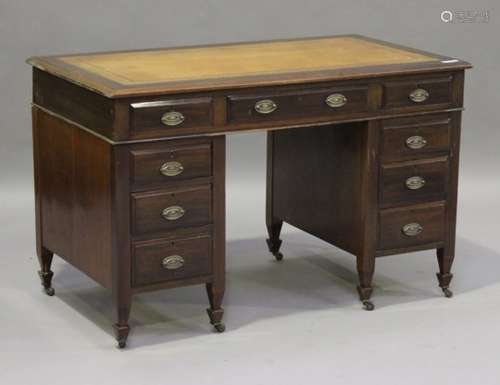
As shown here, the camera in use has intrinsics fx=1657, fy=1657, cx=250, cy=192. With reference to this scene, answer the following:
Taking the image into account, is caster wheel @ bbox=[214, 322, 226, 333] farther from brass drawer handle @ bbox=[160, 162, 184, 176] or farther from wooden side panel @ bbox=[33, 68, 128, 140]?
wooden side panel @ bbox=[33, 68, 128, 140]

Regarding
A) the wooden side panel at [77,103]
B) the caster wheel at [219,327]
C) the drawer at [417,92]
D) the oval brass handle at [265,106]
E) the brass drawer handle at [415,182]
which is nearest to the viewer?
the wooden side panel at [77,103]

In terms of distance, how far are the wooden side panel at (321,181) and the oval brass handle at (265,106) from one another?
15.2 inches

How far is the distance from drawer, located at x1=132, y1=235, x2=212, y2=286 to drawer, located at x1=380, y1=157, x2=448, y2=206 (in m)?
0.71

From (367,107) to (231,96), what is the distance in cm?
53

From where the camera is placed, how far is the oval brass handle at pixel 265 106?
5.56 m

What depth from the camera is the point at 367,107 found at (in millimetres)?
5750

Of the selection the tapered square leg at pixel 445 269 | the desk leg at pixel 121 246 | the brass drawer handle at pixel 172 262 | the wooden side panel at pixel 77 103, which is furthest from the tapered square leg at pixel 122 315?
the tapered square leg at pixel 445 269

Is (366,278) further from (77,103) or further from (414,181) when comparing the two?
(77,103)

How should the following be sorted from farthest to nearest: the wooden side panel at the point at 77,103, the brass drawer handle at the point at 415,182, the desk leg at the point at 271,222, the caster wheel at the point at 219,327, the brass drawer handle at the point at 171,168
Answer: the desk leg at the point at 271,222
the brass drawer handle at the point at 415,182
the caster wheel at the point at 219,327
the brass drawer handle at the point at 171,168
the wooden side panel at the point at 77,103

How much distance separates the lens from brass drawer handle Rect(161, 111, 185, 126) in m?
5.39

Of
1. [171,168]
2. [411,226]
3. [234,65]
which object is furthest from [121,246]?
[411,226]

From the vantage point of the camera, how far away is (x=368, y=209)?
5.86 meters

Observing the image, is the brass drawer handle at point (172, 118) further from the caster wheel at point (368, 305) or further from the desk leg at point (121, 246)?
the caster wheel at point (368, 305)

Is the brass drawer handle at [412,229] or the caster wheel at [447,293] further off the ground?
the brass drawer handle at [412,229]
